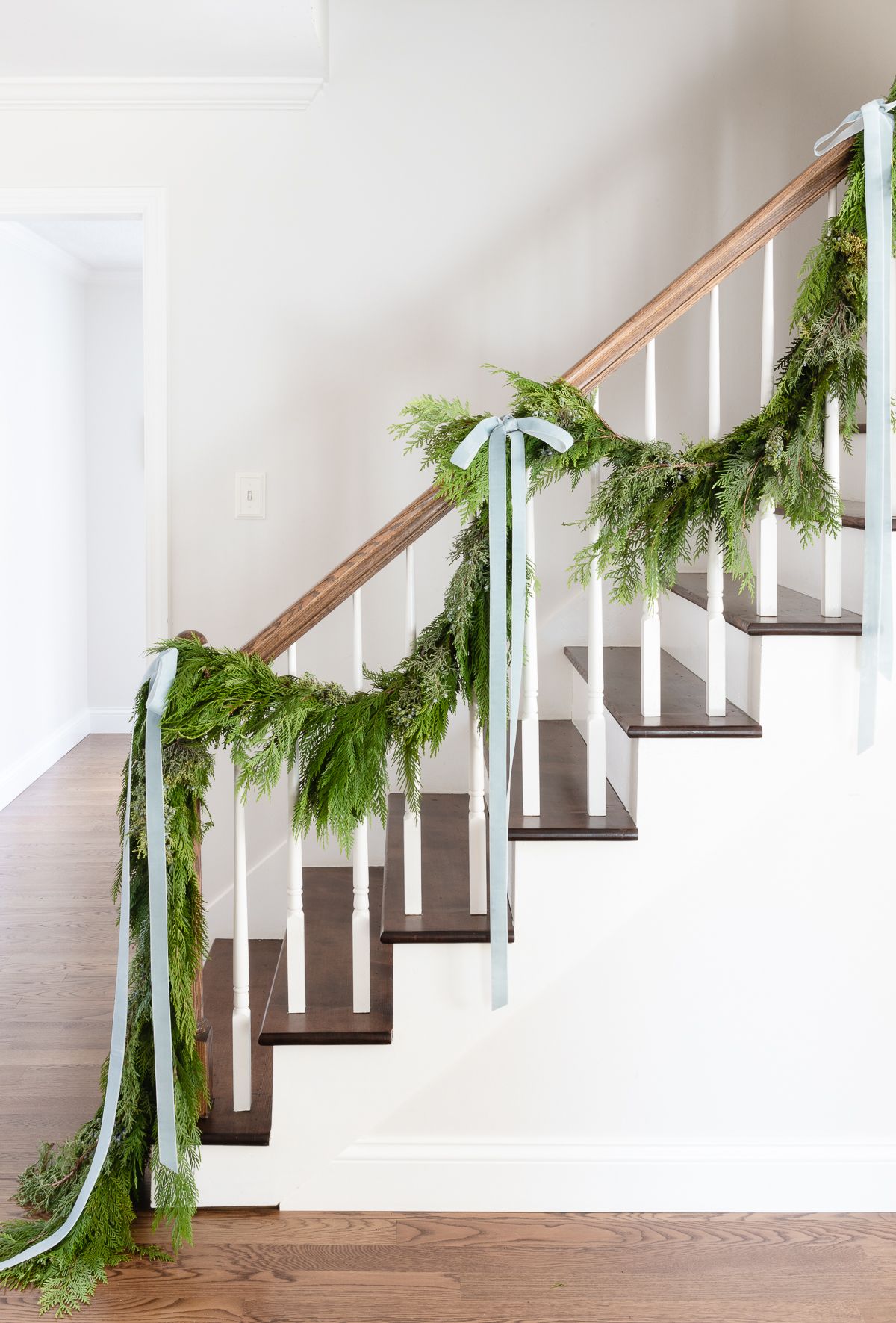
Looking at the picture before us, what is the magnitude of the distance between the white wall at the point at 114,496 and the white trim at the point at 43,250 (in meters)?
0.18

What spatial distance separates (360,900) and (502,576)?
0.63m

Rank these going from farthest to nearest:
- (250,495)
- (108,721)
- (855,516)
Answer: (108,721)
(250,495)
(855,516)

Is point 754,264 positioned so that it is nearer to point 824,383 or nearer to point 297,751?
point 824,383

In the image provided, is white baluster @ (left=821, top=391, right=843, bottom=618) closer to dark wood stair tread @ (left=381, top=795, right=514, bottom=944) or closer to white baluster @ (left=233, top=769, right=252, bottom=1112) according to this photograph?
dark wood stair tread @ (left=381, top=795, right=514, bottom=944)

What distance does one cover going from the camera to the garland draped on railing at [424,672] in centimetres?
165

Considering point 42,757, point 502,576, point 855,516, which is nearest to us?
point 502,576

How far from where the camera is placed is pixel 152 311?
8.36ft

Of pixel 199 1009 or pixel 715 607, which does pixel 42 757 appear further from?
pixel 715 607

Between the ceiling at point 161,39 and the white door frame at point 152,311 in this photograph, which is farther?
the white door frame at point 152,311

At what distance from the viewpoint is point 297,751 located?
1.71 m

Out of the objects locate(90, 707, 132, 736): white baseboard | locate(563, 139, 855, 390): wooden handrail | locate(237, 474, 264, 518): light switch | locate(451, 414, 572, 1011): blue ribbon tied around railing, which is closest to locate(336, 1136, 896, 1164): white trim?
locate(451, 414, 572, 1011): blue ribbon tied around railing

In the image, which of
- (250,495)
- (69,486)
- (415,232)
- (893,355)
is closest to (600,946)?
(893,355)

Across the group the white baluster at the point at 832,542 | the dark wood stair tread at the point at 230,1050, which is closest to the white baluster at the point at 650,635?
the white baluster at the point at 832,542

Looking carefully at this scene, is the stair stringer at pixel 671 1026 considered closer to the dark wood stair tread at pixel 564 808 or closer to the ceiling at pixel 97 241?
the dark wood stair tread at pixel 564 808
